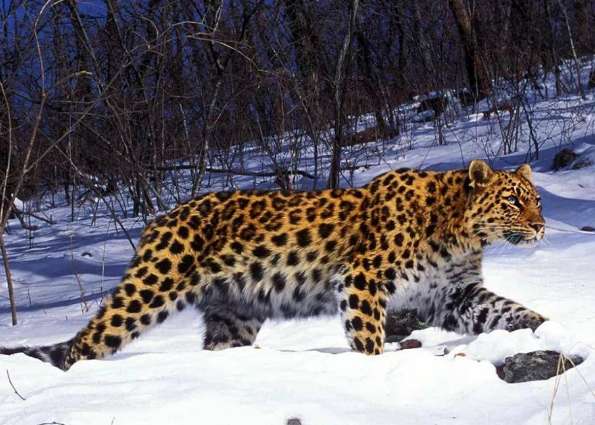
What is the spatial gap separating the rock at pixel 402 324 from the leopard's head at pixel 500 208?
71cm

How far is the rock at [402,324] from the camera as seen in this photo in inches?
223

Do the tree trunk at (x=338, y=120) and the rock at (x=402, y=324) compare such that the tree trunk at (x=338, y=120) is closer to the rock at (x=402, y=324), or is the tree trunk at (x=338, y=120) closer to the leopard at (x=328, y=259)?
the rock at (x=402, y=324)

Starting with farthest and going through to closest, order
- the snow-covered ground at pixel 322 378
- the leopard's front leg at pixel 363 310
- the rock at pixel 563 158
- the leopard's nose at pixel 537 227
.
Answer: the rock at pixel 563 158 → the leopard's nose at pixel 537 227 → the leopard's front leg at pixel 363 310 → the snow-covered ground at pixel 322 378

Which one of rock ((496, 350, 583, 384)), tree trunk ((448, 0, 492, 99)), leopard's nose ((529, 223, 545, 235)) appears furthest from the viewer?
tree trunk ((448, 0, 492, 99))

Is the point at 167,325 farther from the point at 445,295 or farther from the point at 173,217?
the point at 445,295

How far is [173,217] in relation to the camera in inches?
201

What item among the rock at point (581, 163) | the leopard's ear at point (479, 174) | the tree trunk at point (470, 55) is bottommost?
the rock at point (581, 163)

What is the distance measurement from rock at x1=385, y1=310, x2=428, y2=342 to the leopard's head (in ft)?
2.33

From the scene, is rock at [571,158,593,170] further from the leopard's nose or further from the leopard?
the leopard's nose

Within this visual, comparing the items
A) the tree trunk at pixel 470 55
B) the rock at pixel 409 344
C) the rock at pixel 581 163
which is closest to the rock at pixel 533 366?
the rock at pixel 409 344

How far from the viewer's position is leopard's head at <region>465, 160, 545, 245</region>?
17.2 feet

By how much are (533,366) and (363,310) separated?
3.37ft

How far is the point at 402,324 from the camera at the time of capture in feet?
18.8

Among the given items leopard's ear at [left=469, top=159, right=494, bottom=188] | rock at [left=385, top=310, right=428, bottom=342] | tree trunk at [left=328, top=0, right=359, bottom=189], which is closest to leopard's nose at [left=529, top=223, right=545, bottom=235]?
leopard's ear at [left=469, top=159, right=494, bottom=188]
